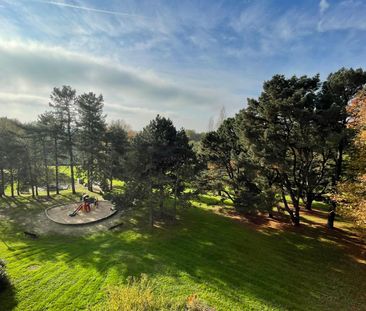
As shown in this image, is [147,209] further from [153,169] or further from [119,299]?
[119,299]

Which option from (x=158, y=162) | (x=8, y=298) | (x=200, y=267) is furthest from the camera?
(x=158, y=162)

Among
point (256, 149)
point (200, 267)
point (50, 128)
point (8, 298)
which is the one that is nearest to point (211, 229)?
point (200, 267)

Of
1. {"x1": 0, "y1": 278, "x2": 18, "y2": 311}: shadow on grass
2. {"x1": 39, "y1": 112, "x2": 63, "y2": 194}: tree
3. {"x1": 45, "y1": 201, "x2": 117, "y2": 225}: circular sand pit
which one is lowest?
{"x1": 0, "y1": 278, "x2": 18, "y2": 311}: shadow on grass

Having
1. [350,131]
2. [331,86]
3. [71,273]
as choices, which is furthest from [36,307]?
[331,86]

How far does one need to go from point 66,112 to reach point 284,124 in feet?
86.8

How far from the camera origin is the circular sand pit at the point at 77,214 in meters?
19.8

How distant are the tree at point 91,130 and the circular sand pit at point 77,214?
611cm

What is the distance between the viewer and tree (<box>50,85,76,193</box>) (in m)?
27.4

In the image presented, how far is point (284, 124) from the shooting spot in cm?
1656

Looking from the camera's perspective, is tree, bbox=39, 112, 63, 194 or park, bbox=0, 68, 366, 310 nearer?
park, bbox=0, 68, 366, 310

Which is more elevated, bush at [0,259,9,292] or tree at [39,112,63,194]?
tree at [39,112,63,194]

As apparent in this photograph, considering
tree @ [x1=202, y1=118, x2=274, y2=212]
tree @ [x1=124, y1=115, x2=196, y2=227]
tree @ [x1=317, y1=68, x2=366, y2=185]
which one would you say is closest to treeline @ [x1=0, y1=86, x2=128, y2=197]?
tree @ [x1=124, y1=115, x2=196, y2=227]

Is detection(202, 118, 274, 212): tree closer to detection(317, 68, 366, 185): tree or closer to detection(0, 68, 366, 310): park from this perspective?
detection(0, 68, 366, 310): park

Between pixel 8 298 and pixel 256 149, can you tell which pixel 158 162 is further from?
pixel 8 298
